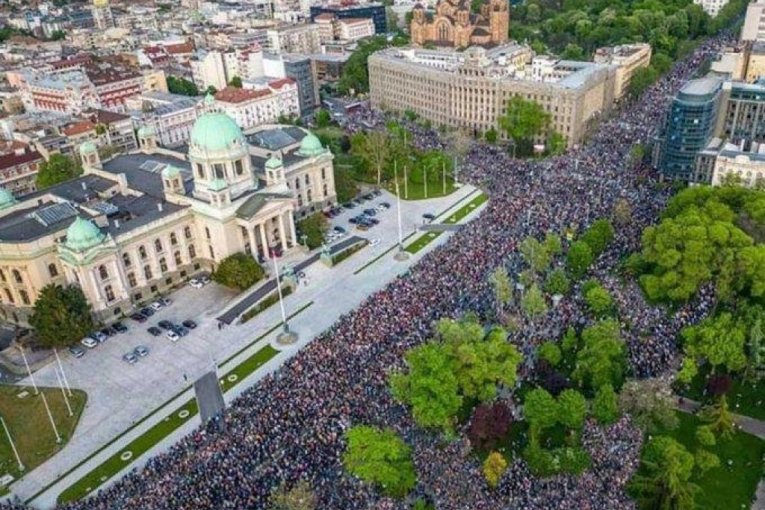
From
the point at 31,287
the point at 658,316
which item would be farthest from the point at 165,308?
the point at 658,316

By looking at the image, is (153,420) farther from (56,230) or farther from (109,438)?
(56,230)

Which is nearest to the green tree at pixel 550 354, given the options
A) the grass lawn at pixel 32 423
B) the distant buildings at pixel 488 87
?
the grass lawn at pixel 32 423

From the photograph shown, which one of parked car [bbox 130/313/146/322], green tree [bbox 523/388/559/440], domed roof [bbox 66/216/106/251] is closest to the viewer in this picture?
green tree [bbox 523/388/559/440]

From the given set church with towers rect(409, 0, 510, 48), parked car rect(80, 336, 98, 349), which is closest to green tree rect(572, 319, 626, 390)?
parked car rect(80, 336, 98, 349)

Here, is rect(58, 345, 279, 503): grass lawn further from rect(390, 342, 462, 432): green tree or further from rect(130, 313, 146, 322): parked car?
rect(390, 342, 462, 432): green tree

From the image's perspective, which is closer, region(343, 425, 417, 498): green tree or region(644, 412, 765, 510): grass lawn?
region(343, 425, 417, 498): green tree

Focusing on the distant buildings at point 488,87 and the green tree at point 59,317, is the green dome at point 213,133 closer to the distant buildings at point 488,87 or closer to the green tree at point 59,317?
the green tree at point 59,317
